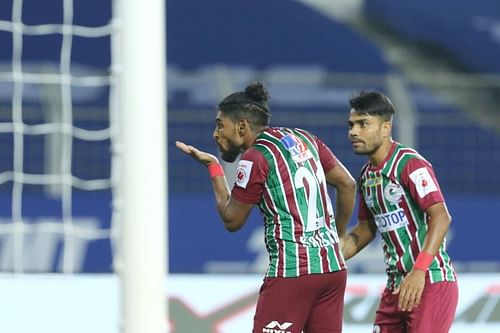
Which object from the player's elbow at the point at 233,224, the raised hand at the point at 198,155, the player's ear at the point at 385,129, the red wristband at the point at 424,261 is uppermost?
the player's ear at the point at 385,129

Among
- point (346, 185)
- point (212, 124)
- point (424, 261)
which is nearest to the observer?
point (424, 261)

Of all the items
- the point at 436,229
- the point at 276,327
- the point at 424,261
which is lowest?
the point at 276,327

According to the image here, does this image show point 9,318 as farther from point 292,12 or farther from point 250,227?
point 292,12

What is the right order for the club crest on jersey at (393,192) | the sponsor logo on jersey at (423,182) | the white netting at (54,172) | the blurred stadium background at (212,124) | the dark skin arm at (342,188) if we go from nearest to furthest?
the sponsor logo on jersey at (423,182)
the club crest on jersey at (393,192)
the dark skin arm at (342,188)
the blurred stadium background at (212,124)
the white netting at (54,172)

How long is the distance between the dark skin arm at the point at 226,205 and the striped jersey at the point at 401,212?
22.2 inches

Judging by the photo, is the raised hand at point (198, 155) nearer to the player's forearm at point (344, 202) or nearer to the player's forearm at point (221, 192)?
the player's forearm at point (221, 192)

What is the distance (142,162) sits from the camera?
326 cm

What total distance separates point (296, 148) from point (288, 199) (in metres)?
0.21

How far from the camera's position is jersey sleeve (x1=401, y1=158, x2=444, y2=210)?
177 inches

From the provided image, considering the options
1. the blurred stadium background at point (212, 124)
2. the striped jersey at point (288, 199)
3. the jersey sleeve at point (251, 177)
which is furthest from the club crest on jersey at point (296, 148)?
the blurred stadium background at point (212, 124)

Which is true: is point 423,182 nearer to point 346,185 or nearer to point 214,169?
point 346,185

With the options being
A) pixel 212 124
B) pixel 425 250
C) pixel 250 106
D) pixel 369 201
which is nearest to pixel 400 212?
pixel 369 201

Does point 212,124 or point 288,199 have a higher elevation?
point 212,124

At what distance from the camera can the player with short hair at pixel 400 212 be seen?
180 inches
